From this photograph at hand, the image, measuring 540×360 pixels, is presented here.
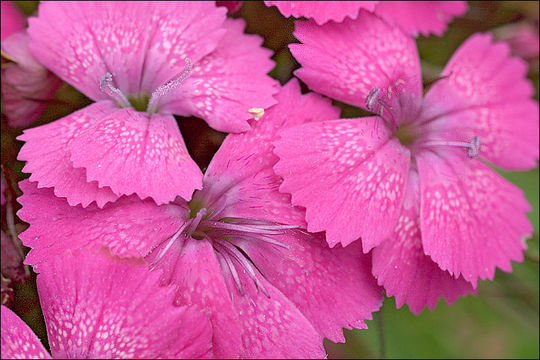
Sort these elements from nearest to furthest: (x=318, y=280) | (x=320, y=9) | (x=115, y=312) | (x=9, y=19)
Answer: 1. (x=115, y=312)
2. (x=318, y=280)
3. (x=320, y=9)
4. (x=9, y=19)

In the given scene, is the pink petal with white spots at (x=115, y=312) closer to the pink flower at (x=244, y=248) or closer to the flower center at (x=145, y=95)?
the pink flower at (x=244, y=248)

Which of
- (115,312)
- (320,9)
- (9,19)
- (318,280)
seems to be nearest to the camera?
(115,312)

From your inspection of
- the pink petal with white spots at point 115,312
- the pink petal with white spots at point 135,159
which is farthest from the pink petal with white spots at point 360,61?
the pink petal with white spots at point 115,312

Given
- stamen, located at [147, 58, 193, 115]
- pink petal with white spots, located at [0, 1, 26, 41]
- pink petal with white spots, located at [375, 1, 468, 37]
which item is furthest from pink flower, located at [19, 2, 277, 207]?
pink petal with white spots, located at [375, 1, 468, 37]

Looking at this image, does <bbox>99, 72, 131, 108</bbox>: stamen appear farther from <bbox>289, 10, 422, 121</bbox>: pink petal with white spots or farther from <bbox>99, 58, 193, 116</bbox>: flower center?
<bbox>289, 10, 422, 121</bbox>: pink petal with white spots

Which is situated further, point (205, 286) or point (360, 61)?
Result: point (360, 61)

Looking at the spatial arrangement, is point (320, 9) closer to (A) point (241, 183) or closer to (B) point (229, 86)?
(B) point (229, 86)

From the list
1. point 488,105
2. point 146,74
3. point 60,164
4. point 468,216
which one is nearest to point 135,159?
point 60,164
